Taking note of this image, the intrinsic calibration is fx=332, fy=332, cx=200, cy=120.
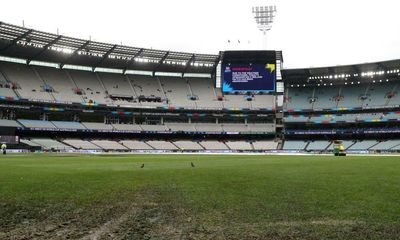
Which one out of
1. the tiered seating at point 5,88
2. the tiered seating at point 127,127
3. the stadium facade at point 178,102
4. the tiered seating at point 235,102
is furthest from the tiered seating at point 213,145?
the tiered seating at point 5,88

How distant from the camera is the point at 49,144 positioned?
65562 millimetres

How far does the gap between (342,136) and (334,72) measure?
16148mm

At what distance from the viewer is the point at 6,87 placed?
6975 cm

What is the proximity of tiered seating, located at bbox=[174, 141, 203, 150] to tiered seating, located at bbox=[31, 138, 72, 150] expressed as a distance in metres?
24.6

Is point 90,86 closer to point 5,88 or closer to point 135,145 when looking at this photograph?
point 5,88

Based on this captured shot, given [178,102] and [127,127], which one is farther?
[178,102]

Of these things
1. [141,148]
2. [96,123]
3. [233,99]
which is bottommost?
[141,148]

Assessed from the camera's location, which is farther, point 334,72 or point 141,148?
point 334,72

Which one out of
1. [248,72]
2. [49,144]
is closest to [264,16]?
[248,72]

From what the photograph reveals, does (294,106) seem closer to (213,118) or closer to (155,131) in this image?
(213,118)

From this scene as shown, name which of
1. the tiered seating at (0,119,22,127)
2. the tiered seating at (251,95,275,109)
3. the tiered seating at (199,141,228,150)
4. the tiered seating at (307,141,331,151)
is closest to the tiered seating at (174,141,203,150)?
the tiered seating at (199,141,228,150)

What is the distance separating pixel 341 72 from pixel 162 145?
4805cm

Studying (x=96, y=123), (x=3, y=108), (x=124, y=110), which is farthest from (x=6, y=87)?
(x=124, y=110)

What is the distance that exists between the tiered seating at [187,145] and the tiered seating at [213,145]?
1.57m
